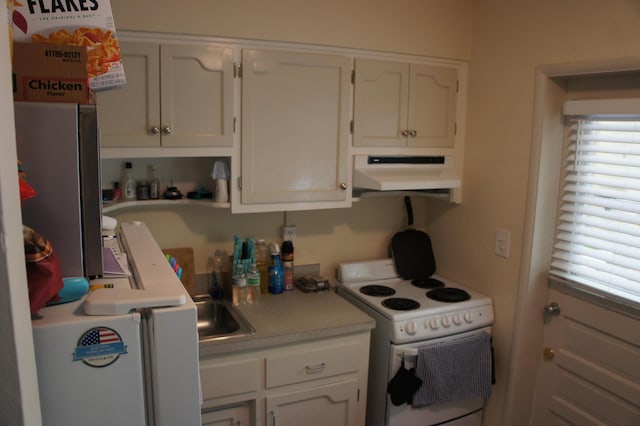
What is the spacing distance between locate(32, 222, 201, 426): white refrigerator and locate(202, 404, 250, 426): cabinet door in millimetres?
1292

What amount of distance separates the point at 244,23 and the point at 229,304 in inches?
51.9

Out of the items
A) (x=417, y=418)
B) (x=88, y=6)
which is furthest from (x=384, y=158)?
(x=88, y=6)

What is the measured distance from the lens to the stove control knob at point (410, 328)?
7.77 ft

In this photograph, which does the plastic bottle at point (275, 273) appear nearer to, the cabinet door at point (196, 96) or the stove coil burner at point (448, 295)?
the cabinet door at point (196, 96)

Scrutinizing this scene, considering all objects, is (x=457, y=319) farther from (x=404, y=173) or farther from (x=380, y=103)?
(x=380, y=103)

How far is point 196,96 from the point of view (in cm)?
221

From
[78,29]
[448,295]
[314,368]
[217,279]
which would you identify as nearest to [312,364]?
[314,368]

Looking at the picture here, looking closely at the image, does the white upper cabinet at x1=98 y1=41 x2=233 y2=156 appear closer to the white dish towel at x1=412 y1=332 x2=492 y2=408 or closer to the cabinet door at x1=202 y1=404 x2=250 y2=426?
the cabinet door at x1=202 y1=404 x2=250 y2=426

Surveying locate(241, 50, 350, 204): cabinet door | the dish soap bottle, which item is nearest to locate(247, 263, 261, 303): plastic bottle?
the dish soap bottle

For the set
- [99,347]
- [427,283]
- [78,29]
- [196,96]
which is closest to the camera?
Result: [99,347]

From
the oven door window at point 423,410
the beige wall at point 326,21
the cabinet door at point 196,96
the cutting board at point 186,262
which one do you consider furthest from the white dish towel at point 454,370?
the beige wall at point 326,21

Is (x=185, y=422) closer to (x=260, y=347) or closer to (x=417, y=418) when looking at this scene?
(x=260, y=347)

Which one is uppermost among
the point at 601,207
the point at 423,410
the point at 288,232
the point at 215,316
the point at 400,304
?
the point at 601,207

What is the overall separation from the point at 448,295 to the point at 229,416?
1.23 metres
